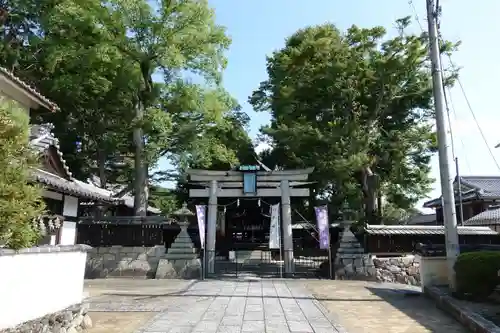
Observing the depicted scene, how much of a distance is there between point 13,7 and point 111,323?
70.3 feet

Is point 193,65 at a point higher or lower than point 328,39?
lower

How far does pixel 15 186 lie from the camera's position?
5.04 meters

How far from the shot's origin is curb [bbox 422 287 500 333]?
276 inches

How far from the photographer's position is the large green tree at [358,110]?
2111cm

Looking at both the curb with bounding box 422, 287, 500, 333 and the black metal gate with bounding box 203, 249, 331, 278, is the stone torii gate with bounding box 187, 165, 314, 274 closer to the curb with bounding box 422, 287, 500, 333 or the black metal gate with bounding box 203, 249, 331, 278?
the black metal gate with bounding box 203, 249, 331, 278

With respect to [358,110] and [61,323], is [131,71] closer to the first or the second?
[358,110]

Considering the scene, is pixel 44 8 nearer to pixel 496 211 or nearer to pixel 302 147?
pixel 302 147

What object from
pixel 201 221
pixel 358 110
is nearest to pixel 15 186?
pixel 201 221

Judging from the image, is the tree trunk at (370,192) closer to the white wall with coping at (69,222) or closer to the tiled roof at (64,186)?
the tiled roof at (64,186)

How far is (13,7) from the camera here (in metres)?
22.0

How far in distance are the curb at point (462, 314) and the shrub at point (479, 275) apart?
1.78 feet

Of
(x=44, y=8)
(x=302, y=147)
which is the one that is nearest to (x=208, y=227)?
(x=302, y=147)

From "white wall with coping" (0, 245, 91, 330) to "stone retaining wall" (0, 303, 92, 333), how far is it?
0.32 ft

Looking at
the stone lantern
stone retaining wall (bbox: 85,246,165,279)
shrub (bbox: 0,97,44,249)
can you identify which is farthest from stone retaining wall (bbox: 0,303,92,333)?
stone retaining wall (bbox: 85,246,165,279)
